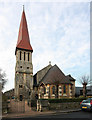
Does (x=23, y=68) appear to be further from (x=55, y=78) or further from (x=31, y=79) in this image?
(x=55, y=78)

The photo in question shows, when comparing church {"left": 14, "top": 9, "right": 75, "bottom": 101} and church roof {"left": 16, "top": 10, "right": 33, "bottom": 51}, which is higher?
church roof {"left": 16, "top": 10, "right": 33, "bottom": 51}

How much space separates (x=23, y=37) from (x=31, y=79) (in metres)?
14.9

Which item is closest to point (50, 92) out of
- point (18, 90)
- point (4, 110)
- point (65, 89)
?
point (65, 89)

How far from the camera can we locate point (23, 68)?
3703 cm

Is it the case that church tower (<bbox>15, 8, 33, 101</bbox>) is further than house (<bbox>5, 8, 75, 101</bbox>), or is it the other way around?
church tower (<bbox>15, 8, 33, 101</bbox>)

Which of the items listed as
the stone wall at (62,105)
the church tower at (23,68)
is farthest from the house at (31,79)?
the stone wall at (62,105)

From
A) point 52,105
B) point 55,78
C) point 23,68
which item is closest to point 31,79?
point 23,68

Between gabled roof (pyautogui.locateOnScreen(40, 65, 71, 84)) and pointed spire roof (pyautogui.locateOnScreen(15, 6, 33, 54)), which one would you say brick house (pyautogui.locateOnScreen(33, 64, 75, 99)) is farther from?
pointed spire roof (pyautogui.locateOnScreen(15, 6, 33, 54))

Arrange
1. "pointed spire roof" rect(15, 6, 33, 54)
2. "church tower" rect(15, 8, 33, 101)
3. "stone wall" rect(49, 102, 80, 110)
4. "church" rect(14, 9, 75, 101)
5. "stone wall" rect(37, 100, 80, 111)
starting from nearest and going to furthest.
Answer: "stone wall" rect(37, 100, 80, 111)
"stone wall" rect(49, 102, 80, 110)
"church" rect(14, 9, 75, 101)
"church tower" rect(15, 8, 33, 101)
"pointed spire roof" rect(15, 6, 33, 54)

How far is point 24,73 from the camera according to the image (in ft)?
121

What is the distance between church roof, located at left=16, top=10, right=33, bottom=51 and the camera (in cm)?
3925

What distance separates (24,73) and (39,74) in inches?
192

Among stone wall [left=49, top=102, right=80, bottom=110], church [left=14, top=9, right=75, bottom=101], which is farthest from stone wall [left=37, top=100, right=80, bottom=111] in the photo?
church [left=14, top=9, right=75, bottom=101]

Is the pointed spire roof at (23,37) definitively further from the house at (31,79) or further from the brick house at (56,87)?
the brick house at (56,87)
